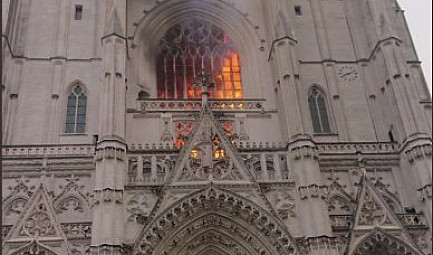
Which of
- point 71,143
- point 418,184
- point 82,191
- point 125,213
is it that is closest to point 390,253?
point 418,184

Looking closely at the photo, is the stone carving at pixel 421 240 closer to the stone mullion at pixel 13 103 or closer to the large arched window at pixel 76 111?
the large arched window at pixel 76 111

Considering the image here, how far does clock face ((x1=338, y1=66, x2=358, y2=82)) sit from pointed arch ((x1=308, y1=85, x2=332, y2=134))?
1209mm

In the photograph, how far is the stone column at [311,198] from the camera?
16.4 metres

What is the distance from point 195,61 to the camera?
24.0 meters

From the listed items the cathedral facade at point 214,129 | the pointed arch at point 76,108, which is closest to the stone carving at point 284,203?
the cathedral facade at point 214,129

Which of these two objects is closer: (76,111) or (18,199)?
(18,199)

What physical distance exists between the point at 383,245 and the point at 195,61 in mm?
11291

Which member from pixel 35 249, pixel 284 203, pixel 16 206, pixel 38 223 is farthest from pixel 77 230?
pixel 284 203

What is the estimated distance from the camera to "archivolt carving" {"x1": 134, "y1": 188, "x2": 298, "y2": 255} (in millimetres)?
16828

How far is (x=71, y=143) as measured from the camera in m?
19.8

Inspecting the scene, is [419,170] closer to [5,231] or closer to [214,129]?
[214,129]

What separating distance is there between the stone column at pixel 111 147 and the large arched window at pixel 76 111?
7.17 feet

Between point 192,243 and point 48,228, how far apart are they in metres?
4.60

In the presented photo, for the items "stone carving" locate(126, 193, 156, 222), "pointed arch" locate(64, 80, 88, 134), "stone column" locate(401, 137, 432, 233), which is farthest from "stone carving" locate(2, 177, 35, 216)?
"stone column" locate(401, 137, 432, 233)
